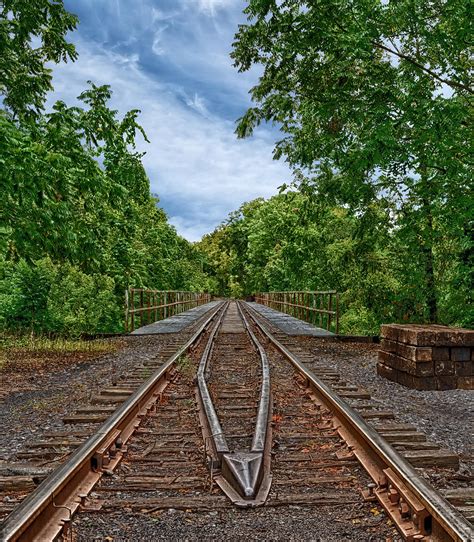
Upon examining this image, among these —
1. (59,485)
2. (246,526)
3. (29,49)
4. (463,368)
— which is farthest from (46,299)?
(246,526)

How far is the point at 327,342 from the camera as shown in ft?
41.5

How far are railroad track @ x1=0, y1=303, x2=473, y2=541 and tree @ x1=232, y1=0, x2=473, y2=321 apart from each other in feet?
14.4

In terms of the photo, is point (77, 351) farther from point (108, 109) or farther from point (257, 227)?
point (257, 227)

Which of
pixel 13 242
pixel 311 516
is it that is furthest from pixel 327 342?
pixel 311 516

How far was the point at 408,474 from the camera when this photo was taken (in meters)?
3.07

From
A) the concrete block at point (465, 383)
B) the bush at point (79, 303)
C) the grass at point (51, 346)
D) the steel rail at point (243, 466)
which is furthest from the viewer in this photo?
the bush at point (79, 303)

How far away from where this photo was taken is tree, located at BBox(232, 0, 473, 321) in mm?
7895

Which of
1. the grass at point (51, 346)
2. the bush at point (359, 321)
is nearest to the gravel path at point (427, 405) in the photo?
the grass at point (51, 346)

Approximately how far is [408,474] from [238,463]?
103 cm

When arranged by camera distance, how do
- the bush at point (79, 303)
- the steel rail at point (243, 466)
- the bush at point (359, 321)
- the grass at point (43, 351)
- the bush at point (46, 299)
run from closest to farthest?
1. the steel rail at point (243, 466)
2. the grass at point (43, 351)
3. the bush at point (46, 299)
4. the bush at point (79, 303)
5. the bush at point (359, 321)

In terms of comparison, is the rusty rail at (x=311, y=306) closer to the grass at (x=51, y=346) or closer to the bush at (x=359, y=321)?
the bush at (x=359, y=321)

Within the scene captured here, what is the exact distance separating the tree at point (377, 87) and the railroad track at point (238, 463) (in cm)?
438

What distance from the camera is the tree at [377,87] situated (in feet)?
25.9

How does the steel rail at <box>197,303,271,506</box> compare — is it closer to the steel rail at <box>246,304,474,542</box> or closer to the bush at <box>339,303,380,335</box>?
the steel rail at <box>246,304,474,542</box>
